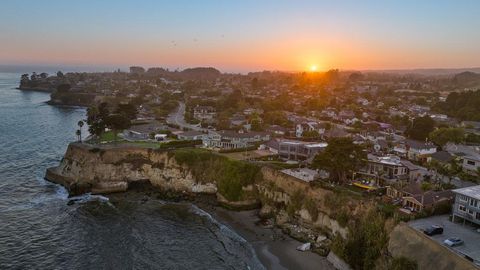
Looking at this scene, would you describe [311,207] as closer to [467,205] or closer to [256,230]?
[256,230]

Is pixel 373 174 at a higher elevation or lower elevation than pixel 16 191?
higher

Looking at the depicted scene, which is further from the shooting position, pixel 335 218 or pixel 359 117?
pixel 359 117

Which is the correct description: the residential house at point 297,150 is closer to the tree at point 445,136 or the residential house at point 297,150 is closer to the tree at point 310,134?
the tree at point 310,134

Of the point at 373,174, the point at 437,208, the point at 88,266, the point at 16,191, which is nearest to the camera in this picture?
the point at 88,266

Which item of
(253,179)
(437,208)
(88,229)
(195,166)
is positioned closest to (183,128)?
(195,166)

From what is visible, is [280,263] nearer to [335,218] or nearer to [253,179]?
[335,218]

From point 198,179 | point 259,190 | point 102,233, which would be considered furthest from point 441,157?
point 102,233

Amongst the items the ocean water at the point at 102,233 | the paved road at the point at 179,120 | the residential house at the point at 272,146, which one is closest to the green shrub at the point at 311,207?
the ocean water at the point at 102,233

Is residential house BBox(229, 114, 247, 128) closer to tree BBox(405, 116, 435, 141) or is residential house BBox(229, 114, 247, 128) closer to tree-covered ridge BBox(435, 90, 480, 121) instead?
tree BBox(405, 116, 435, 141)
